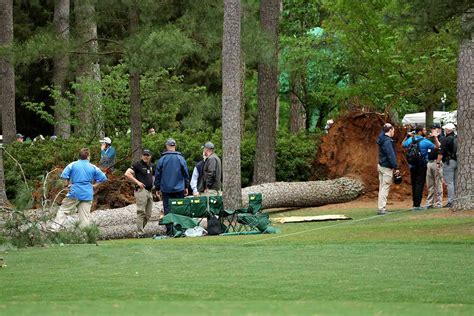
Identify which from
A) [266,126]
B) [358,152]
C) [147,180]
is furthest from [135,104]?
[358,152]

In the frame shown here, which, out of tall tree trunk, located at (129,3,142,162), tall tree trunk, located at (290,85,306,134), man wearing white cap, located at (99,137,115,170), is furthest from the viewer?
tall tree trunk, located at (290,85,306,134)

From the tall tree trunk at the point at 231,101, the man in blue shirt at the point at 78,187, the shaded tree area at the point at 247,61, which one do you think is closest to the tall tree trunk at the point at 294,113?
the shaded tree area at the point at 247,61

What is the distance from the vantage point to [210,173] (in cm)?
2631

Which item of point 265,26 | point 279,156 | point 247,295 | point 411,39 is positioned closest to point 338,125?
point 279,156

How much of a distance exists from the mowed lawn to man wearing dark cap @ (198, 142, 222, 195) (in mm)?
4657

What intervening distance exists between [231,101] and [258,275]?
37.7 feet

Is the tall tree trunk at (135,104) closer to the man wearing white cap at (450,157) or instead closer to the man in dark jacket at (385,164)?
the man in dark jacket at (385,164)

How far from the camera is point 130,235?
25.4 meters

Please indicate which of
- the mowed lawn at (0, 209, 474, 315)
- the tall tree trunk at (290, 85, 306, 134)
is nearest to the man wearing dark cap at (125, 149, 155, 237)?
the mowed lawn at (0, 209, 474, 315)

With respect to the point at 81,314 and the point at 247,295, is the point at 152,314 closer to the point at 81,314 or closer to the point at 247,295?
the point at 81,314

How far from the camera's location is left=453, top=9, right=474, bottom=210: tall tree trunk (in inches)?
930

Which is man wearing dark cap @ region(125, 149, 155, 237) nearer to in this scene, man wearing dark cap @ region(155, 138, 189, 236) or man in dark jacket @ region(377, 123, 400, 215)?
man wearing dark cap @ region(155, 138, 189, 236)

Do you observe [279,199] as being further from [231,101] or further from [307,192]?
[231,101]

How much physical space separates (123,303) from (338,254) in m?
6.00
